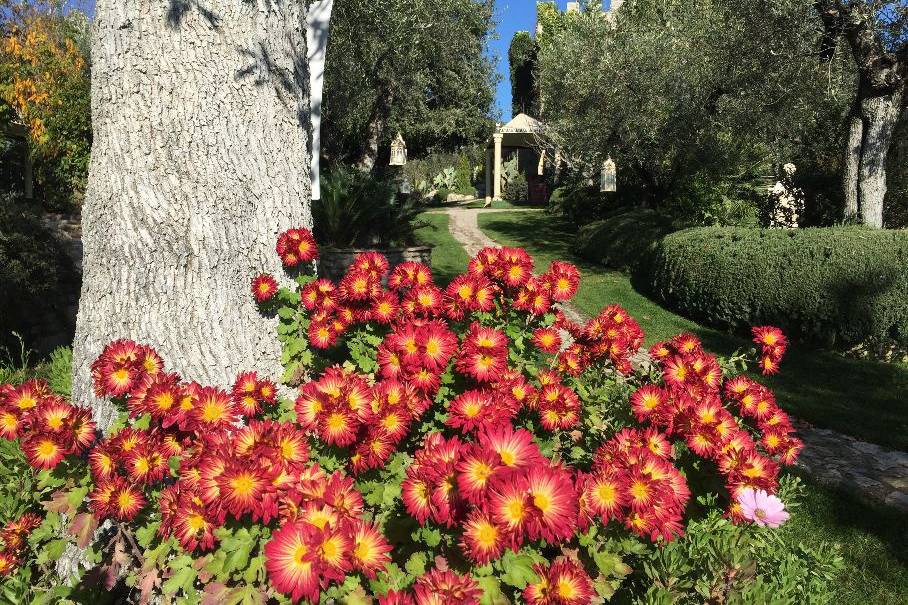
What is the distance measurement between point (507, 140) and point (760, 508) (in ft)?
95.9

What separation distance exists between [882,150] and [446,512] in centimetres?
1004

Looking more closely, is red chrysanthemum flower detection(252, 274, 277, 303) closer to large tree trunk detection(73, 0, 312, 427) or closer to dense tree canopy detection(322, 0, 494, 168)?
large tree trunk detection(73, 0, 312, 427)

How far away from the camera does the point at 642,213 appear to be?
1423 centimetres

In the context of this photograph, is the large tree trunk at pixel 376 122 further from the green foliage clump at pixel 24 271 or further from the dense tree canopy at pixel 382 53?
the green foliage clump at pixel 24 271

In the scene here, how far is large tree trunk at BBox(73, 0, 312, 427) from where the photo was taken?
2.34 m

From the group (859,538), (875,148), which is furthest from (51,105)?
(875,148)

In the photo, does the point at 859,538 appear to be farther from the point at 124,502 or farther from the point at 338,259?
the point at 338,259

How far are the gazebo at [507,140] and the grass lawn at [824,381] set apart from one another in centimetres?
1594

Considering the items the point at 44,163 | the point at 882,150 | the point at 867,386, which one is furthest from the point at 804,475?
the point at 44,163

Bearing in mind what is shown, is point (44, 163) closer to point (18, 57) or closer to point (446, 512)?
point (18, 57)

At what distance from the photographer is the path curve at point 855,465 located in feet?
12.6

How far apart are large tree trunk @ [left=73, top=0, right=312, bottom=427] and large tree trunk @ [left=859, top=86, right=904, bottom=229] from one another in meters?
9.18

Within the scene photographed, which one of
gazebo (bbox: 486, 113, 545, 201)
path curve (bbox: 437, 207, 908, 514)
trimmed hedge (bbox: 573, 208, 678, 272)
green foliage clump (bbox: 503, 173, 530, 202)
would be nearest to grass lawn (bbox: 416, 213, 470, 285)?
trimmed hedge (bbox: 573, 208, 678, 272)

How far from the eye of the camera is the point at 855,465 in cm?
423
